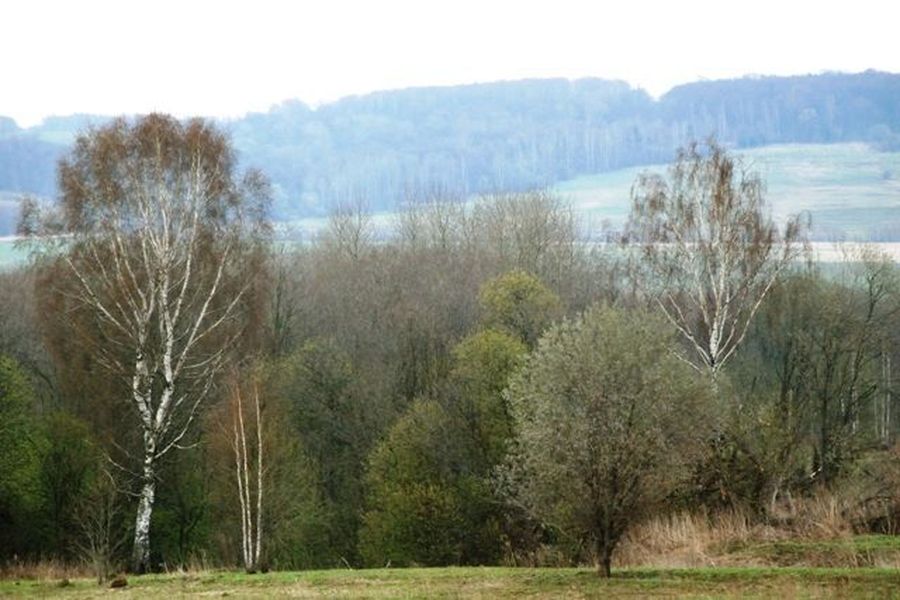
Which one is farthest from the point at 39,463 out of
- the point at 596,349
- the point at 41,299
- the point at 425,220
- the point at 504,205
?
the point at 425,220

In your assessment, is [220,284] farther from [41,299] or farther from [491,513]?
[491,513]

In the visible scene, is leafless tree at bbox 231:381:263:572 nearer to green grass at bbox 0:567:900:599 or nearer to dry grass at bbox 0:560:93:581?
green grass at bbox 0:567:900:599

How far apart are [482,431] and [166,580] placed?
23.4m

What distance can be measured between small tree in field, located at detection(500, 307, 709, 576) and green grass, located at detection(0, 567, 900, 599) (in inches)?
60.8

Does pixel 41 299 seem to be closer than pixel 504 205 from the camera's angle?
Yes

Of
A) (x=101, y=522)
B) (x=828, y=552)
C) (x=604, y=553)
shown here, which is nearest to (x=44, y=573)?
(x=101, y=522)

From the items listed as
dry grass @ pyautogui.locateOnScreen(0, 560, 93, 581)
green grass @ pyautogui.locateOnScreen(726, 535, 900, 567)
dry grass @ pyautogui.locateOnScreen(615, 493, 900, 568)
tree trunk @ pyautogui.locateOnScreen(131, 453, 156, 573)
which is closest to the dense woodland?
tree trunk @ pyautogui.locateOnScreen(131, 453, 156, 573)

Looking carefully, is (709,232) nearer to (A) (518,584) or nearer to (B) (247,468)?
(B) (247,468)

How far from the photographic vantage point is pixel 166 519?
5594 centimetres

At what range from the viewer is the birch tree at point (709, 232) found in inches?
2135

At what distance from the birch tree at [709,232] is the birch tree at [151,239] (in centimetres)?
2049

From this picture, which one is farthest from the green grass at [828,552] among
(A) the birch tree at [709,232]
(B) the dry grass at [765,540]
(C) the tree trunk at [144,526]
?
(A) the birch tree at [709,232]

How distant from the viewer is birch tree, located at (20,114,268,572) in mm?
40719

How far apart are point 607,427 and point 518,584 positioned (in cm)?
378
